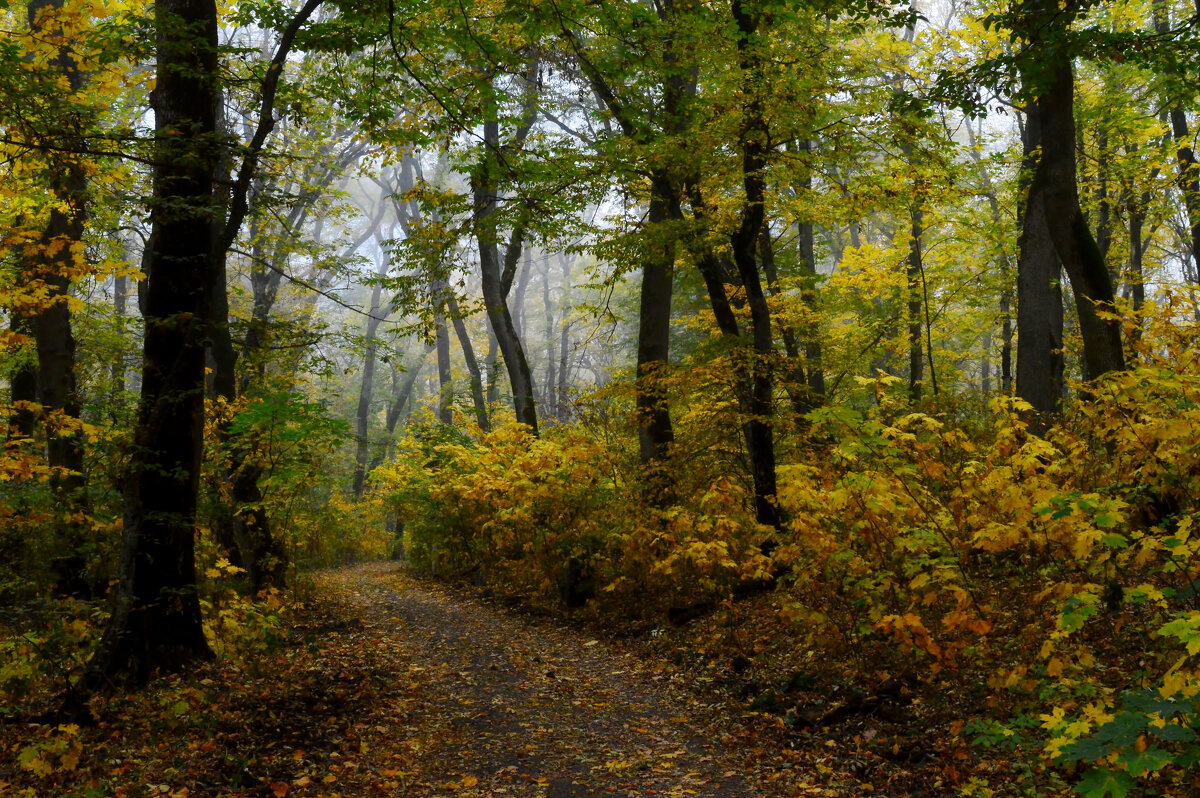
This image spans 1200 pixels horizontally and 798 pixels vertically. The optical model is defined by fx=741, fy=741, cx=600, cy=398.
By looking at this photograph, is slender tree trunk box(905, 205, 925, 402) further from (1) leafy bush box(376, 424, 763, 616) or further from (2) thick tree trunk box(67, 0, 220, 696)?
(2) thick tree trunk box(67, 0, 220, 696)

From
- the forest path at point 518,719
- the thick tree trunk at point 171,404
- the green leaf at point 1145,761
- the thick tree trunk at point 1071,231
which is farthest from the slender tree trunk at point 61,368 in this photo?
the thick tree trunk at point 1071,231

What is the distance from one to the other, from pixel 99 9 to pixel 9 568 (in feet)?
22.8

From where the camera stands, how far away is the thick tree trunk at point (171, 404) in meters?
5.62

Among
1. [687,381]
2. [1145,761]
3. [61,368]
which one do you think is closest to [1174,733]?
[1145,761]

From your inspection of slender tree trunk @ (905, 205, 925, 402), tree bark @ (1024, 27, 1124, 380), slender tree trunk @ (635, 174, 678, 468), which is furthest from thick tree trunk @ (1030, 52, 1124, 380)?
slender tree trunk @ (905, 205, 925, 402)

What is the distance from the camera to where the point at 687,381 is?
8383 millimetres

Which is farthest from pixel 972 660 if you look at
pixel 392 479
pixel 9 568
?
pixel 392 479

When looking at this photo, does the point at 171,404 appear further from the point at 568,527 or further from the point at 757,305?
the point at 568,527

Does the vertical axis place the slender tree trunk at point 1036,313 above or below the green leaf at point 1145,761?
above

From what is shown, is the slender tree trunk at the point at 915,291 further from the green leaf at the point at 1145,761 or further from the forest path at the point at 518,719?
the green leaf at the point at 1145,761

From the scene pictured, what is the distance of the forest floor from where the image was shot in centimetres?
428

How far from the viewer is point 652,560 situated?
877 cm

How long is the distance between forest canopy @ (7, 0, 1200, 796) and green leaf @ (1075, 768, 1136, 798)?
→ 0.02 meters

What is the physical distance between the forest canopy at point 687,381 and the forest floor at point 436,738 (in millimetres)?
612
